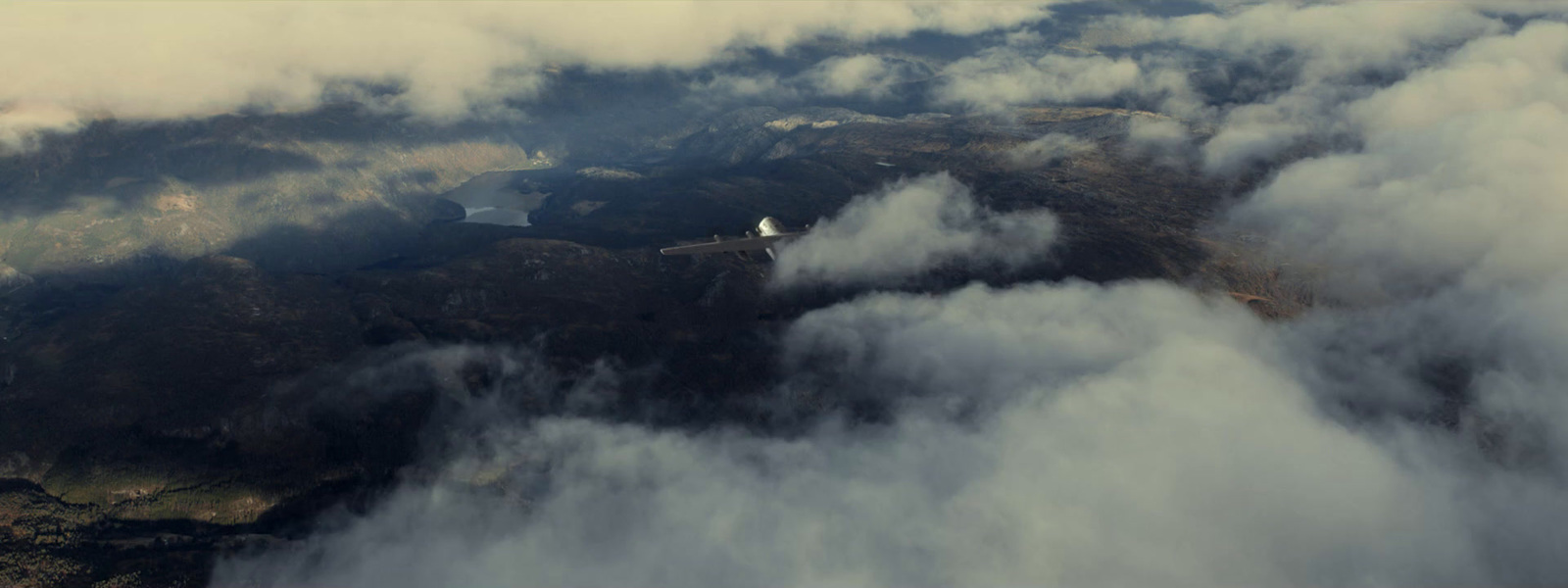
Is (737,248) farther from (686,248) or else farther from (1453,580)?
(1453,580)

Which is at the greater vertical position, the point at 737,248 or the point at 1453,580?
the point at 737,248

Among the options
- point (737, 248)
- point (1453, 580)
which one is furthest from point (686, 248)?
point (1453, 580)

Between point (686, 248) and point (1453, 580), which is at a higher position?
point (686, 248)
